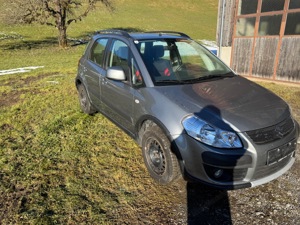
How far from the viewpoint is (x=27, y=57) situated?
13.7 meters

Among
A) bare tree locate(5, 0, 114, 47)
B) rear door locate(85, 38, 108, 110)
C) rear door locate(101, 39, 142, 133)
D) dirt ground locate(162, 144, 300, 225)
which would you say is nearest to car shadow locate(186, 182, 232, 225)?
dirt ground locate(162, 144, 300, 225)

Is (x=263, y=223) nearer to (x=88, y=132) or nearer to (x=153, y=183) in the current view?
(x=153, y=183)

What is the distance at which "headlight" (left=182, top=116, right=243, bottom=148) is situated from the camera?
2463 millimetres

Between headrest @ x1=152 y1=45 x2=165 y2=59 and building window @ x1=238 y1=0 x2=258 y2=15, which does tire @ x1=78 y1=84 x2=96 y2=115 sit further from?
building window @ x1=238 y1=0 x2=258 y2=15

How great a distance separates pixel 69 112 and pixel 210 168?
3.94m

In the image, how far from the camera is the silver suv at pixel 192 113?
2.49 m

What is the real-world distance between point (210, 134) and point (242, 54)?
7.92m

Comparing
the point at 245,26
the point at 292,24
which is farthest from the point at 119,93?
the point at 245,26

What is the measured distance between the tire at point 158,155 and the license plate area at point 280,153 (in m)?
0.97

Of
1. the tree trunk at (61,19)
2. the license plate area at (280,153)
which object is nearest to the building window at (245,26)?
the license plate area at (280,153)

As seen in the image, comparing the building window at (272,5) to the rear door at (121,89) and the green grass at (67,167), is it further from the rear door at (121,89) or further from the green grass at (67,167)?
the rear door at (121,89)

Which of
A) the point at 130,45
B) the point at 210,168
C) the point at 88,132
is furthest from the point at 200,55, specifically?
the point at 88,132

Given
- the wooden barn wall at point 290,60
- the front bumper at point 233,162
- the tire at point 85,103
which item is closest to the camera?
the front bumper at point 233,162

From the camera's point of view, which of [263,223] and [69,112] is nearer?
[263,223]
